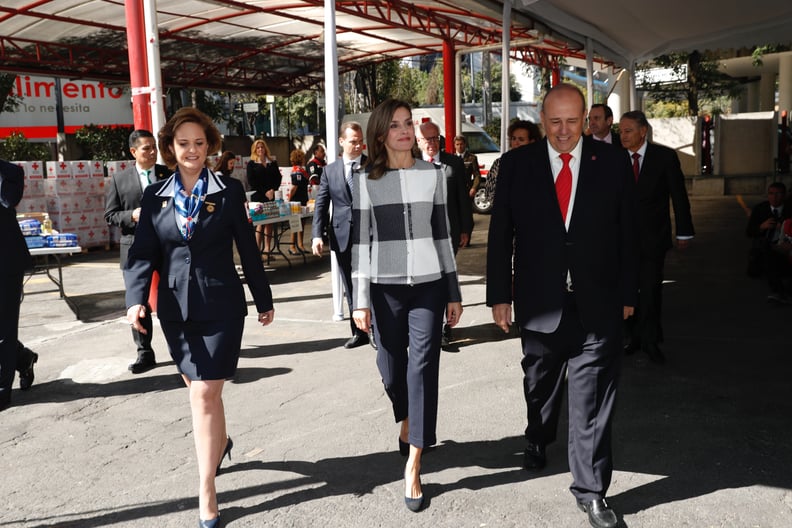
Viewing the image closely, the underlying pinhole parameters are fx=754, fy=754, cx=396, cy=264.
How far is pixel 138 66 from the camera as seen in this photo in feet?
24.2

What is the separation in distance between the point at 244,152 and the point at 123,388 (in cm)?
2779

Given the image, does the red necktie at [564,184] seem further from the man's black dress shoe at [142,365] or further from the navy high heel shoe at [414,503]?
the man's black dress shoe at [142,365]

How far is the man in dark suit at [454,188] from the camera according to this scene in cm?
639

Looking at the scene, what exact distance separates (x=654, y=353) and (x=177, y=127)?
407 centimetres

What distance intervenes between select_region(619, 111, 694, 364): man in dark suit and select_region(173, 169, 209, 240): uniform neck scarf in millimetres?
3317

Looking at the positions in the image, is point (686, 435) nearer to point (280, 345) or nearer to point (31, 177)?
point (280, 345)

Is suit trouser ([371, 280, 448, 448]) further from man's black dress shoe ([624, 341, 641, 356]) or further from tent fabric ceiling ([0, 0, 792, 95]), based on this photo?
tent fabric ceiling ([0, 0, 792, 95])

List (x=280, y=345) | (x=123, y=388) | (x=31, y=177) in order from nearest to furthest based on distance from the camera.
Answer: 1. (x=123, y=388)
2. (x=280, y=345)
3. (x=31, y=177)

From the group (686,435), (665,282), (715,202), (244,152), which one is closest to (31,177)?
(665,282)

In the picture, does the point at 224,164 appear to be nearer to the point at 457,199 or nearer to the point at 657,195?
the point at 457,199

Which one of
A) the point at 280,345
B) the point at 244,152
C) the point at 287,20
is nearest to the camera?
the point at 280,345

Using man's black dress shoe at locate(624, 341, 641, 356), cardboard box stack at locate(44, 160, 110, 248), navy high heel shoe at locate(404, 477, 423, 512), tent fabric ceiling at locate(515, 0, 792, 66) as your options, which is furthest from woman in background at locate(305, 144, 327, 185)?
navy high heel shoe at locate(404, 477, 423, 512)

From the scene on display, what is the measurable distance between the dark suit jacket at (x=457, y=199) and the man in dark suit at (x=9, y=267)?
324 cm

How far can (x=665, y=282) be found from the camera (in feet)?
30.7
